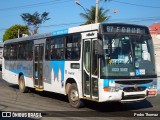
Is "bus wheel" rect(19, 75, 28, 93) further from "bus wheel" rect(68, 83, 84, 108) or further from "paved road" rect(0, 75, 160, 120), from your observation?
"bus wheel" rect(68, 83, 84, 108)

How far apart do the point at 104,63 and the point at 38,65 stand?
5.97 m

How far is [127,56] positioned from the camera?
1109cm

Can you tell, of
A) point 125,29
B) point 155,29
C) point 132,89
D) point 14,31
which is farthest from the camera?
point 14,31

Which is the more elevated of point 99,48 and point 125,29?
point 125,29

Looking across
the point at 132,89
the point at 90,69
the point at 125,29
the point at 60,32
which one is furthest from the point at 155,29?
the point at 132,89

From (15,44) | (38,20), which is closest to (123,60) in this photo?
(15,44)

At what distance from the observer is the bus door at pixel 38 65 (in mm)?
15750

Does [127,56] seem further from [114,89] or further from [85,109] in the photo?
[85,109]

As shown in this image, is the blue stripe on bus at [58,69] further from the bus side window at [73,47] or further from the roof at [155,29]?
the roof at [155,29]

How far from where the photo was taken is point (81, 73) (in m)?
12.0

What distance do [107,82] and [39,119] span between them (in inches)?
97.6

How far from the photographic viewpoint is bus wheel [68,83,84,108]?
12320 millimetres

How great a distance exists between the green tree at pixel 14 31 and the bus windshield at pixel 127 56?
209 feet

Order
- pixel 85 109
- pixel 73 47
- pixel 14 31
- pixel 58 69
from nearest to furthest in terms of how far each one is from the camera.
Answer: pixel 85 109, pixel 73 47, pixel 58 69, pixel 14 31
